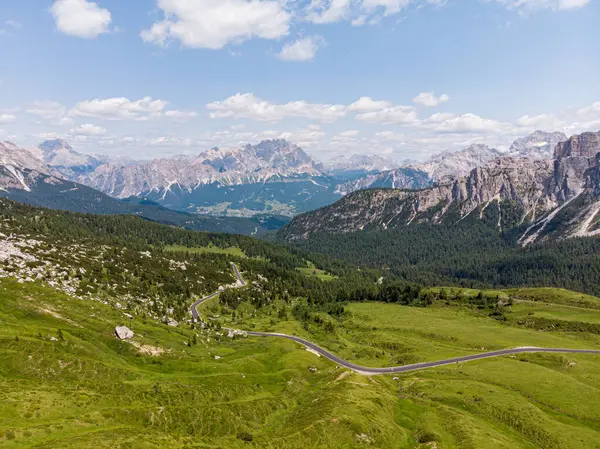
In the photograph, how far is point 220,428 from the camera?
80312 mm

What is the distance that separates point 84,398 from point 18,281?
82.7 meters

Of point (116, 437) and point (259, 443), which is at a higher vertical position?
point (116, 437)

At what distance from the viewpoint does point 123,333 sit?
12144cm

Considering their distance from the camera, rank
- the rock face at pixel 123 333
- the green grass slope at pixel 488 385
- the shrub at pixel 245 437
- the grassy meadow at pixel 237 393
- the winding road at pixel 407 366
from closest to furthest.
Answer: the grassy meadow at pixel 237 393, the shrub at pixel 245 437, the green grass slope at pixel 488 385, the rock face at pixel 123 333, the winding road at pixel 407 366

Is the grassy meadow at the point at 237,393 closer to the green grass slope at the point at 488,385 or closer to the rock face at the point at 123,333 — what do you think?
the green grass slope at the point at 488,385

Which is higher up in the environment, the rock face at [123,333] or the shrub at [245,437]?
the rock face at [123,333]

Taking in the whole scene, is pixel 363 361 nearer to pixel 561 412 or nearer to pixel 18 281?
pixel 561 412

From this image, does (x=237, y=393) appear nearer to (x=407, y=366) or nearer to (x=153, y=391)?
(x=153, y=391)

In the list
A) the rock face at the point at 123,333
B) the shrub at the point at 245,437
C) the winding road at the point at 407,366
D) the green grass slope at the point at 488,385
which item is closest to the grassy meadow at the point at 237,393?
the green grass slope at the point at 488,385

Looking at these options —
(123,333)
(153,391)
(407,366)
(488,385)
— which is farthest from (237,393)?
(488,385)

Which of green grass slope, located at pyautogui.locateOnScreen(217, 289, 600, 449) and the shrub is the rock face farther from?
green grass slope, located at pyautogui.locateOnScreen(217, 289, 600, 449)

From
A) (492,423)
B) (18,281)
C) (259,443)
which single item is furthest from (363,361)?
(18,281)

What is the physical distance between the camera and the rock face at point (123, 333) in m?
120

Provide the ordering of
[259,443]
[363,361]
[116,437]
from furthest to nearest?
[363,361] → [259,443] → [116,437]
